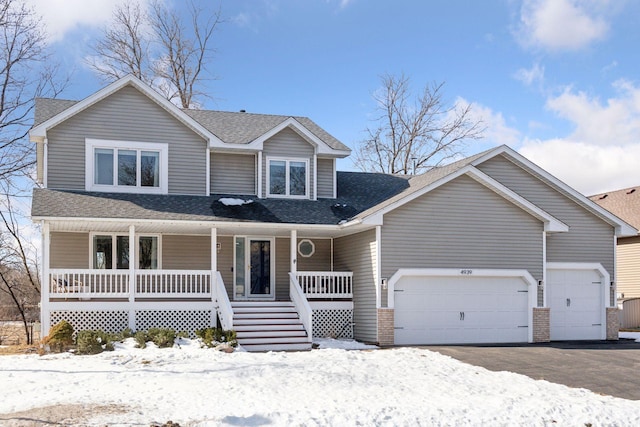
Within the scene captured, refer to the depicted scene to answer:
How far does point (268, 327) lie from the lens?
58.5ft

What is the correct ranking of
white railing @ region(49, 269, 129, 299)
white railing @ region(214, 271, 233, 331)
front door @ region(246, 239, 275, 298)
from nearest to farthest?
1. white railing @ region(214, 271, 233, 331)
2. white railing @ region(49, 269, 129, 299)
3. front door @ region(246, 239, 275, 298)

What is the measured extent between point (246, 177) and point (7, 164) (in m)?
12.3

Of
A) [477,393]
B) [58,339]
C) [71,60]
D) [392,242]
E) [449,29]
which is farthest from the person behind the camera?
[71,60]

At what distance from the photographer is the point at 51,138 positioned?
19.2 m

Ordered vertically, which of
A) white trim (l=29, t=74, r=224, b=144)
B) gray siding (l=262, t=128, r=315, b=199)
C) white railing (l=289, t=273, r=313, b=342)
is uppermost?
white trim (l=29, t=74, r=224, b=144)

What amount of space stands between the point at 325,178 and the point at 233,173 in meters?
3.22

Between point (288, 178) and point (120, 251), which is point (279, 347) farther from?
point (288, 178)

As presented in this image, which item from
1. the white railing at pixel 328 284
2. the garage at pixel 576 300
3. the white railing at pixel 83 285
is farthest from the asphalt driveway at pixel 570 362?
the white railing at pixel 83 285

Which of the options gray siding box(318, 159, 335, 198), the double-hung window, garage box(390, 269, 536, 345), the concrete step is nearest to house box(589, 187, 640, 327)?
garage box(390, 269, 536, 345)

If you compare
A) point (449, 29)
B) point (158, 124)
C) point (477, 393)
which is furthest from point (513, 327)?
point (158, 124)

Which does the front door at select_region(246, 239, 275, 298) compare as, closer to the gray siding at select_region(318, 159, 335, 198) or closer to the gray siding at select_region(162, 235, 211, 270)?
the gray siding at select_region(162, 235, 211, 270)

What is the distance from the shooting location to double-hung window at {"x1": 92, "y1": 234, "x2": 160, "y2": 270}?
64.7ft

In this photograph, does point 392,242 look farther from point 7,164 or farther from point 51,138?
point 7,164

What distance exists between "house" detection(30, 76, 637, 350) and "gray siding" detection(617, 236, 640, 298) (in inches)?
374
